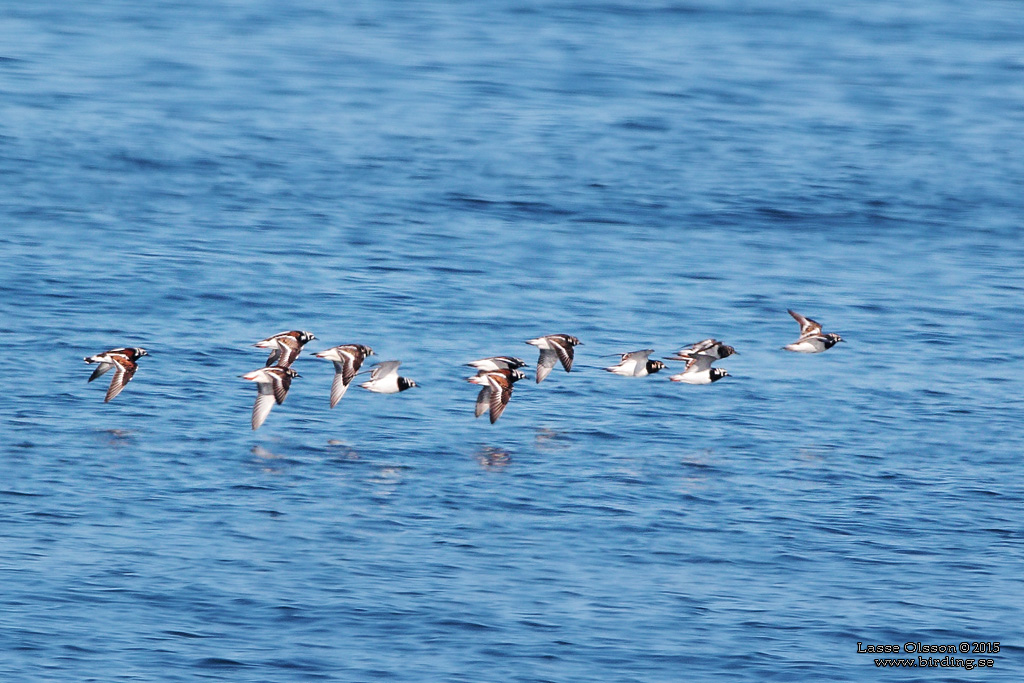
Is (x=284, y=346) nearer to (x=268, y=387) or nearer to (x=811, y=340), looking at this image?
(x=268, y=387)

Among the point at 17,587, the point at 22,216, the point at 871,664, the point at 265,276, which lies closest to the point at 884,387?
the point at 871,664

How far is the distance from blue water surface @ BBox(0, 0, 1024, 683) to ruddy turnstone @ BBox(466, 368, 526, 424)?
1.90 ft

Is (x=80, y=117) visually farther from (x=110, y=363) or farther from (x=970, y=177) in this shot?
(x=970, y=177)

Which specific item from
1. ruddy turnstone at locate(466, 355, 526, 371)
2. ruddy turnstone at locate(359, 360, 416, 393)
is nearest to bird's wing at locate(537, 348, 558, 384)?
ruddy turnstone at locate(466, 355, 526, 371)

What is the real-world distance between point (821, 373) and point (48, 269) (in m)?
13.9

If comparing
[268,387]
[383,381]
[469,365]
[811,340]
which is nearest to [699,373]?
[811,340]

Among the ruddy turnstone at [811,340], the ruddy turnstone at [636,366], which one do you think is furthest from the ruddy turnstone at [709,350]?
the ruddy turnstone at [811,340]

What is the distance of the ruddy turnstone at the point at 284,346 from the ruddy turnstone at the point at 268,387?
49.6 inches

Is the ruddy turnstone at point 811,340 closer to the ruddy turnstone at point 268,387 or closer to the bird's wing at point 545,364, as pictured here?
the bird's wing at point 545,364

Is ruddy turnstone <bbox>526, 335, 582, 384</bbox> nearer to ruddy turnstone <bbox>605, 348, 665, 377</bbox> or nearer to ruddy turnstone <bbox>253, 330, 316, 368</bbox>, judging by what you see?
ruddy turnstone <bbox>605, 348, 665, 377</bbox>

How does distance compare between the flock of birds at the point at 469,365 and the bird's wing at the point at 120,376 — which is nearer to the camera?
the flock of birds at the point at 469,365

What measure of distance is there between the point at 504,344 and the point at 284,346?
4.37 metres

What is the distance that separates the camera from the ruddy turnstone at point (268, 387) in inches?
854

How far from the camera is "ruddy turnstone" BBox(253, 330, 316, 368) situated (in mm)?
23391
